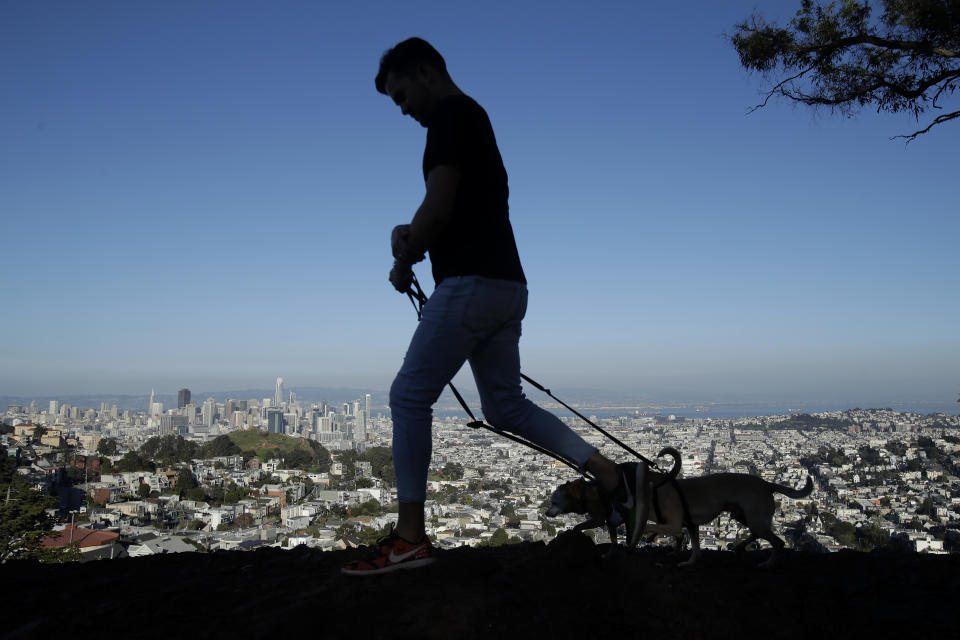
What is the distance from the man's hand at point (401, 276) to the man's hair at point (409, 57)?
0.80m

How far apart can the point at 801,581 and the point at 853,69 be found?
418 cm

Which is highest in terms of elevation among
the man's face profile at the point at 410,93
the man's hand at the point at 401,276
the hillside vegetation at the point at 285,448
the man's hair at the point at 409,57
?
the man's hair at the point at 409,57

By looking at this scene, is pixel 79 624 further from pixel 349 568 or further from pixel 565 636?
pixel 565 636

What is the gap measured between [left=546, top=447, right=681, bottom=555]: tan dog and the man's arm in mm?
1349

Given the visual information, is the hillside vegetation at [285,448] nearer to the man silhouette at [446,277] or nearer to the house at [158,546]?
the house at [158,546]

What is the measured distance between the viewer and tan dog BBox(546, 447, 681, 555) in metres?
2.72

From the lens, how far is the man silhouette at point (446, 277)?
92.5 inches

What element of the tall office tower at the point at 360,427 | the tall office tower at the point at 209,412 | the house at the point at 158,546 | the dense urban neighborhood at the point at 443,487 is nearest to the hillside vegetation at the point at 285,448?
the dense urban neighborhood at the point at 443,487

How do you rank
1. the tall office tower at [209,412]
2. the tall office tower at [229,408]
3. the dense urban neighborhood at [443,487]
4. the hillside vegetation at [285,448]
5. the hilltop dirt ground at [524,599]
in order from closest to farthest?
the hilltop dirt ground at [524,599]
the dense urban neighborhood at [443,487]
the hillside vegetation at [285,448]
the tall office tower at [209,412]
the tall office tower at [229,408]

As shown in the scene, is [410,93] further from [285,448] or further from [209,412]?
[209,412]

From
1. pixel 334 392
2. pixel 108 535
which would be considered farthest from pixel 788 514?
pixel 334 392

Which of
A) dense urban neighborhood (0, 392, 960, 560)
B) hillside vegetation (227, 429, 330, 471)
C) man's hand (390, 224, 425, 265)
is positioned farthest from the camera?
hillside vegetation (227, 429, 330, 471)

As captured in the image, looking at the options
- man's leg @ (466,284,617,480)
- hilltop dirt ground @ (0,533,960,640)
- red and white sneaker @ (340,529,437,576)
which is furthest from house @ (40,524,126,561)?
man's leg @ (466,284,617,480)

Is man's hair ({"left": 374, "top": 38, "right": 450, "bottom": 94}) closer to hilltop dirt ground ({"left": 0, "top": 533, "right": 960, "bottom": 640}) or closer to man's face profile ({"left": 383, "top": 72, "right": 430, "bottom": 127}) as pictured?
man's face profile ({"left": 383, "top": 72, "right": 430, "bottom": 127})
